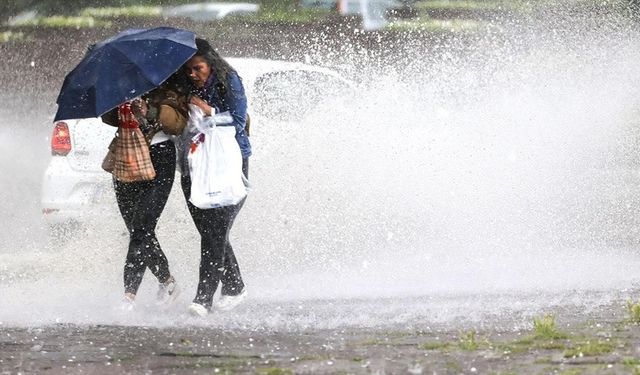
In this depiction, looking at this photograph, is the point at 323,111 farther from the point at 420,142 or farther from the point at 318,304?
the point at 318,304

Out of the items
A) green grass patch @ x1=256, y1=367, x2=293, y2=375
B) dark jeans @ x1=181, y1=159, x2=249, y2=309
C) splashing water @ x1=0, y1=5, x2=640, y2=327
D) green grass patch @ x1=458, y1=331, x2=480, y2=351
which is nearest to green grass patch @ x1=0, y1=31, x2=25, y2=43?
splashing water @ x1=0, y1=5, x2=640, y2=327

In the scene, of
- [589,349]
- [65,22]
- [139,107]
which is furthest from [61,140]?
[65,22]

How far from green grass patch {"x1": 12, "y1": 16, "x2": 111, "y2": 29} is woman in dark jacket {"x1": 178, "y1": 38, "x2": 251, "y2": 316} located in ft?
73.4

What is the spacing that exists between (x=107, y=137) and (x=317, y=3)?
822 inches

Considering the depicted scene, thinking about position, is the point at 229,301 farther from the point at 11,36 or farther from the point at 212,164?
the point at 11,36

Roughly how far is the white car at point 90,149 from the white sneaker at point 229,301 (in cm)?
227

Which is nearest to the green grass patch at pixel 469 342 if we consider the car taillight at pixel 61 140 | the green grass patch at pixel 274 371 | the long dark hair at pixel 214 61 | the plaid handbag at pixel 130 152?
the green grass patch at pixel 274 371

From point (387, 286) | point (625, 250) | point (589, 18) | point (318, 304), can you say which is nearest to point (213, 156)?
point (318, 304)

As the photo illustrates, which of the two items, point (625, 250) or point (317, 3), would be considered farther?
point (317, 3)

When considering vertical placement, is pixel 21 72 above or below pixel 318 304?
above

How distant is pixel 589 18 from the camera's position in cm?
1975

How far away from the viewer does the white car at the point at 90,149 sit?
1194 centimetres

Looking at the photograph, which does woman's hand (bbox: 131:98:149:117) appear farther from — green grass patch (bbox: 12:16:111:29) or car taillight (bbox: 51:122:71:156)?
green grass patch (bbox: 12:16:111:29)

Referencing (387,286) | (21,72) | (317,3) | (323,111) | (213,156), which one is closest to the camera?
(213,156)
